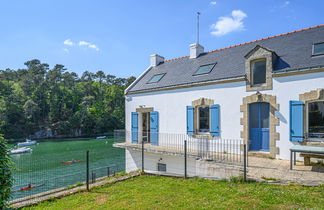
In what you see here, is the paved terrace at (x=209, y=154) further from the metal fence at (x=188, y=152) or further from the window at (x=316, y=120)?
the window at (x=316, y=120)

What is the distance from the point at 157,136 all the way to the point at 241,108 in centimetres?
516

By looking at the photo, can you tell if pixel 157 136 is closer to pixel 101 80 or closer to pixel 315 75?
pixel 315 75

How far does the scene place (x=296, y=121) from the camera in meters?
7.94

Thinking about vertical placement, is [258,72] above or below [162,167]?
above

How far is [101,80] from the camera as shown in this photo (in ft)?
251

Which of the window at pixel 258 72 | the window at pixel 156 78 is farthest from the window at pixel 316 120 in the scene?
the window at pixel 156 78

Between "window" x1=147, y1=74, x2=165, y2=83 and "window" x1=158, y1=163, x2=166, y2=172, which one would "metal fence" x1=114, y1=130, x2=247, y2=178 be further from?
"window" x1=147, y1=74, x2=165, y2=83

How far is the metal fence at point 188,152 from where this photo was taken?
7.52m

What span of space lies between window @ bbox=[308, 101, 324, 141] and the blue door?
1.49 m

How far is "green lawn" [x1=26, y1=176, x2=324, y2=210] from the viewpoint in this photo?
4.48 meters

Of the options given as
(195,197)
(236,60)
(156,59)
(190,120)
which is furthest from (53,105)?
(195,197)

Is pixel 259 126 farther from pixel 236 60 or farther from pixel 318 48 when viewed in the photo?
pixel 318 48

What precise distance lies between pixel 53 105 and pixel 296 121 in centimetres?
5830

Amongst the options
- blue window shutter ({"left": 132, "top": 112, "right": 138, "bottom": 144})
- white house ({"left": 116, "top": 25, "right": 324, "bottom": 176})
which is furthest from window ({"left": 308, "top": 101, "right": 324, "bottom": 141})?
blue window shutter ({"left": 132, "top": 112, "right": 138, "bottom": 144})
